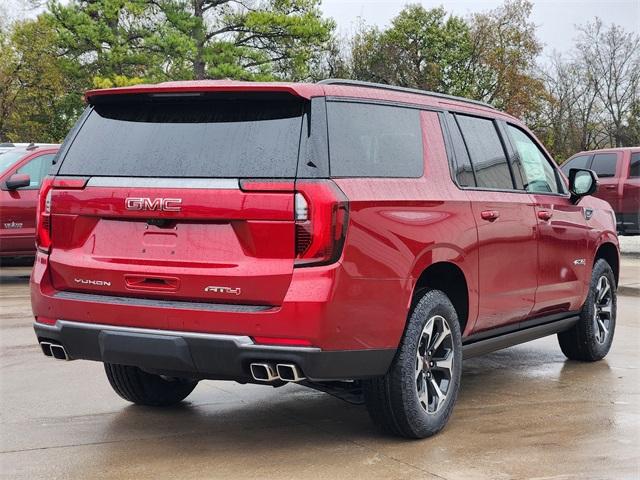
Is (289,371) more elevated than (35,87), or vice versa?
(35,87)

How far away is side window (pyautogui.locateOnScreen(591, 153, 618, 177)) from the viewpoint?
19297 mm

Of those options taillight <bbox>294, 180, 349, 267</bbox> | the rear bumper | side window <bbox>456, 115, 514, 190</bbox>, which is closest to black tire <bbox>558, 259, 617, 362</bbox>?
side window <bbox>456, 115, 514, 190</bbox>

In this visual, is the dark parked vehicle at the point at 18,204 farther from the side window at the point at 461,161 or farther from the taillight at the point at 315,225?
the taillight at the point at 315,225

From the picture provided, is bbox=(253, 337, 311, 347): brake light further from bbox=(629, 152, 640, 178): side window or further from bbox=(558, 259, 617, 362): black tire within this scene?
bbox=(629, 152, 640, 178): side window

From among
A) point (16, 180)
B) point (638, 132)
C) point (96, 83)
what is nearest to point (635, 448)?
point (16, 180)

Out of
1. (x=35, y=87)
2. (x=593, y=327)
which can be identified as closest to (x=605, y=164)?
(x=593, y=327)

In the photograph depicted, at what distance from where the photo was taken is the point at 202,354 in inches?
178

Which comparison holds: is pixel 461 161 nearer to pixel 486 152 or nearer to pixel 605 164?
pixel 486 152

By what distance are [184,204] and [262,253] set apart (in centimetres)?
45

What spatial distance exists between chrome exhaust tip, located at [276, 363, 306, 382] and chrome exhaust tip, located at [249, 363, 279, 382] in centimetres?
3

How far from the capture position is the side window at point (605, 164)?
1930 centimetres

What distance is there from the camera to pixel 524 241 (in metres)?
6.20

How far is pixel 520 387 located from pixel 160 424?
257 centimetres

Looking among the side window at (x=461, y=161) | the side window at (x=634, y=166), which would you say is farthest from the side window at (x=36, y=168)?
the side window at (x=634, y=166)
